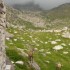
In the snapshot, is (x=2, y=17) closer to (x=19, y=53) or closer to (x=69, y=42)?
(x=19, y=53)

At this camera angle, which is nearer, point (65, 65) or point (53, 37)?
point (65, 65)

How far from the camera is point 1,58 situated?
12188 mm

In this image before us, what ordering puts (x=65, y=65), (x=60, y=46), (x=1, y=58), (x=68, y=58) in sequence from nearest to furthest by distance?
1. (x=1, y=58)
2. (x=65, y=65)
3. (x=68, y=58)
4. (x=60, y=46)

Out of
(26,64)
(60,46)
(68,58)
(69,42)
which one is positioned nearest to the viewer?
(26,64)

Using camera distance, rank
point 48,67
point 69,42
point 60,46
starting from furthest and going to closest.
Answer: point 69,42, point 60,46, point 48,67

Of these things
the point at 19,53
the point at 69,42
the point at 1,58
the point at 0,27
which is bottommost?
the point at 69,42

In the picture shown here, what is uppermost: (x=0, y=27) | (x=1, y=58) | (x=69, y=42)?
(x=0, y=27)

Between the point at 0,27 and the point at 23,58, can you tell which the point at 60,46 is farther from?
the point at 0,27

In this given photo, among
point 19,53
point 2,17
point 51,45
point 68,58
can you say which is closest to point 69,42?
point 51,45

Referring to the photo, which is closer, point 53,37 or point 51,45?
point 51,45

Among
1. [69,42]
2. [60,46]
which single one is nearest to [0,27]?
[60,46]

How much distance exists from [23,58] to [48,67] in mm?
9116

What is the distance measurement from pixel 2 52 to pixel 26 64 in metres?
24.6

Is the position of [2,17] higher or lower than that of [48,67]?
higher
